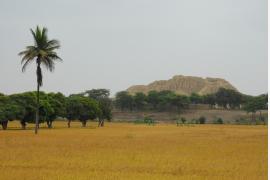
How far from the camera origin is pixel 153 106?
163000mm

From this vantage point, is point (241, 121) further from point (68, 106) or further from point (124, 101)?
point (68, 106)

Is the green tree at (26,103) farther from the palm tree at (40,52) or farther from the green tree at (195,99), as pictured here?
the green tree at (195,99)

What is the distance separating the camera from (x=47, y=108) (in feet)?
240

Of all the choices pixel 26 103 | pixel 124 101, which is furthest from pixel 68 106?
pixel 124 101

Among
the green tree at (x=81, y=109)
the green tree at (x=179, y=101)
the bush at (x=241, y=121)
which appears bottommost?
the bush at (x=241, y=121)

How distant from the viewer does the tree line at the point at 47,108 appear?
220ft

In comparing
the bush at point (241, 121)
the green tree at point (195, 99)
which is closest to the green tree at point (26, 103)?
the bush at point (241, 121)

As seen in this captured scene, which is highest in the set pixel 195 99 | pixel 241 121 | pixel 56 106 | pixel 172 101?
pixel 195 99

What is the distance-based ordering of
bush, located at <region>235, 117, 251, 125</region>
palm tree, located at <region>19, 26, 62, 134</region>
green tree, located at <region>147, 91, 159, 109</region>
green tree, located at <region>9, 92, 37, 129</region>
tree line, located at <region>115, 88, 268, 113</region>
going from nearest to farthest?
palm tree, located at <region>19, 26, 62, 134</region>, green tree, located at <region>9, 92, 37, 129</region>, bush, located at <region>235, 117, 251, 125</region>, tree line, located at <region>115, 88, 268, 113</region>, green tree, located at <region>147, 91, 159, 109</region>

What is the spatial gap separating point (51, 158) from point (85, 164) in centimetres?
308

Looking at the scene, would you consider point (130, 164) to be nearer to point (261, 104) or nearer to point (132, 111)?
point (261, 104)

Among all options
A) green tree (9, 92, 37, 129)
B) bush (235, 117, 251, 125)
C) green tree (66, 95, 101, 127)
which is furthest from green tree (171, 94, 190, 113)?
Answer: green tree (9, 92, 37, 129)

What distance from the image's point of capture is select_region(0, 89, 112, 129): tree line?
220ft

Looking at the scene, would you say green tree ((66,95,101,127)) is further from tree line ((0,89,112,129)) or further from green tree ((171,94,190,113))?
green tree ((171,94,190,113))
